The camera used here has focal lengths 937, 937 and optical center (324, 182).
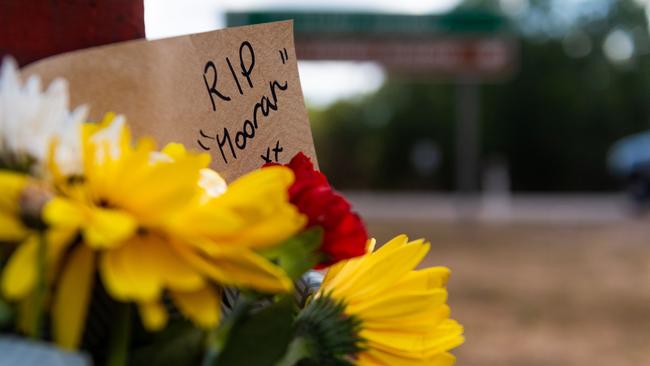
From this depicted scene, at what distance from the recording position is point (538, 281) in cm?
684

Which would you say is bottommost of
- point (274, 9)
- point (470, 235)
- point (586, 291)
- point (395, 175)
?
point (395, 175)

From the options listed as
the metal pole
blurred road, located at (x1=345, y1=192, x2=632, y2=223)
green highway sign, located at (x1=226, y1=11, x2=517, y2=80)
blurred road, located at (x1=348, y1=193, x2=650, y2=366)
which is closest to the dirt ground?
blurred road, located at (x1=348, y1=193, x2=650, y2=366)

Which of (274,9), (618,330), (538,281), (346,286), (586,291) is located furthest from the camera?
(274,9)

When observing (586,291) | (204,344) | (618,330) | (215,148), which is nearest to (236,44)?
(215,148)

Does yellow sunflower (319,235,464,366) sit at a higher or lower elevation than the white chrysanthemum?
lower

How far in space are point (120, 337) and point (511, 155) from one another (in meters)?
22.2

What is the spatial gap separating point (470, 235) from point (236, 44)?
383 inches

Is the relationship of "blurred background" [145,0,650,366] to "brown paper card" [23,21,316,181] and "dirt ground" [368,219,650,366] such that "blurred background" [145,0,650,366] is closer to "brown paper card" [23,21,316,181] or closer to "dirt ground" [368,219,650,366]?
"dirt ground" [368,219,650,366]

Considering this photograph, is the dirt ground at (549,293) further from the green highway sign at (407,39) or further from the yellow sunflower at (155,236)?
the yellow sunflower at (155,236)

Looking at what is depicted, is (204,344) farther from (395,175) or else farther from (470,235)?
(395,175)

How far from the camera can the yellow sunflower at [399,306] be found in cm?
46

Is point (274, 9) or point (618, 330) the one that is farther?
point (274, 9)

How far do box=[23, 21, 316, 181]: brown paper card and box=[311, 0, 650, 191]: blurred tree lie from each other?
68.1ft

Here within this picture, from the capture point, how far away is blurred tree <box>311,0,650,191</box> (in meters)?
21.7
